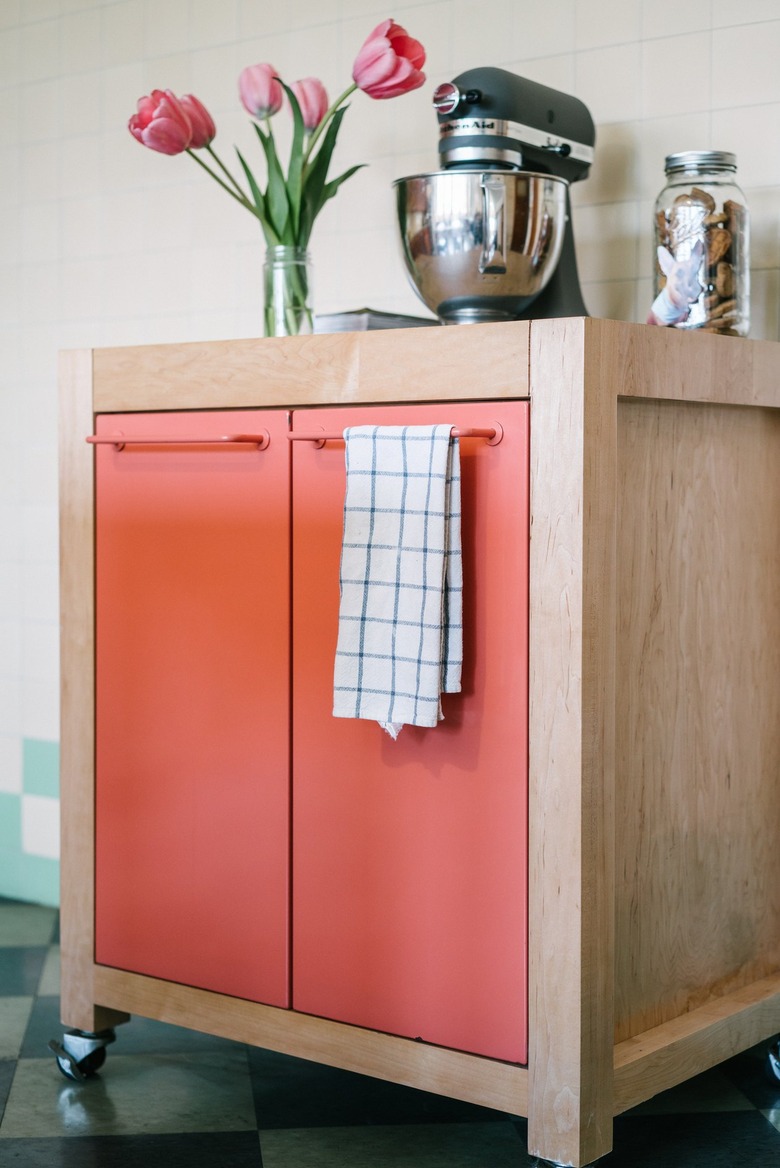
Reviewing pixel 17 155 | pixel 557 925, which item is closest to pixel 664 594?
pixel 557 925

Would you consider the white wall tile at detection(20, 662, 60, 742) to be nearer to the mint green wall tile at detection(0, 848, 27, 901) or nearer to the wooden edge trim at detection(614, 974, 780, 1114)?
the mint green wall tile at detection(0, 848, 27, 901)

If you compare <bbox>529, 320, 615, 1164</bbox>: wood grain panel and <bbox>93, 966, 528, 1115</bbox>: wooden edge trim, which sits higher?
<bbox>529, 320, 615, 1164</bbox>: wood grain panel

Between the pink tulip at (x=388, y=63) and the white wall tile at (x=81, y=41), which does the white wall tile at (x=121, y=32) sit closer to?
the white wall tile at (x=81, y=41)

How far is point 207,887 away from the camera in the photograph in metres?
1.97

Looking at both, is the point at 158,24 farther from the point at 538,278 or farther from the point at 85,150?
the point at 538,278

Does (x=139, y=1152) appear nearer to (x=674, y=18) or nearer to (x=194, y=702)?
(x=194, y=702)

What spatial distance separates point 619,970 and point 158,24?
2.10 m

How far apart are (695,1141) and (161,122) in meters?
1.66

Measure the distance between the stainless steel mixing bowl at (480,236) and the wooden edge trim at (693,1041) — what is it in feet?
3.27

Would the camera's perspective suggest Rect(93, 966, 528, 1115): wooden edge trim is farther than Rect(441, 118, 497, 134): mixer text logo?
No

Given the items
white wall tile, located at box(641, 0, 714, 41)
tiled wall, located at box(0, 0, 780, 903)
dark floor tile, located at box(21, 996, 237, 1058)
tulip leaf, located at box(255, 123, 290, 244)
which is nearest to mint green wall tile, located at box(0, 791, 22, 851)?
tiled wall, located at box(0, 0, 780, 903)

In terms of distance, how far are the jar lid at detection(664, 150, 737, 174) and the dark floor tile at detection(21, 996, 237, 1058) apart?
5.05 ft

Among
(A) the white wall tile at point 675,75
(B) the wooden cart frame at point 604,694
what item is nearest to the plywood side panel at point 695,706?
(B) the wooden cart frame at point 604,694

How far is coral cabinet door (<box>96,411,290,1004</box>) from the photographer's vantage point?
6.22 feet
